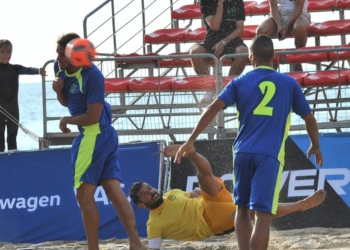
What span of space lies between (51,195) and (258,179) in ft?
13.3

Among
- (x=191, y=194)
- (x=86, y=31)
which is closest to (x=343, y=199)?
(x=191, y=194)

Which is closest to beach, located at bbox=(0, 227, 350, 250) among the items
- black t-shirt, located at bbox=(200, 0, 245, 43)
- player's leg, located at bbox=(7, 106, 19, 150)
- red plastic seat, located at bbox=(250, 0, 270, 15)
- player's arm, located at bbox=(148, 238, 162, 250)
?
player's arm, located at bbox=(148, 238, 162, 250)

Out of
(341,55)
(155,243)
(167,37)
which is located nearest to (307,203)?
(155,243)

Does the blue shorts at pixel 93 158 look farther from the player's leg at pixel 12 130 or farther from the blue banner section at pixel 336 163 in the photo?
the player's leg at pixel 12 130

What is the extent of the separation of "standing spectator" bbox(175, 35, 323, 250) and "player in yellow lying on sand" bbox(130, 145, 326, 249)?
5.96ft

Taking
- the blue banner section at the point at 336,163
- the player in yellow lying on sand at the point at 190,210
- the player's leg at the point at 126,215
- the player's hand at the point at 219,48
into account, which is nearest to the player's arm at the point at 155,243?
the player in yellow lying on sand at the point at 190,210

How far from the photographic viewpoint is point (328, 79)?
1121 centimetres

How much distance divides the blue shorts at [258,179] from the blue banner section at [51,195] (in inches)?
129

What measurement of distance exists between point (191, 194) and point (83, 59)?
2409 mm

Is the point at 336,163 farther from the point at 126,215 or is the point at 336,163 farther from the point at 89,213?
the point at 89,213

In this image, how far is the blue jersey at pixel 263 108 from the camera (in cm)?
663

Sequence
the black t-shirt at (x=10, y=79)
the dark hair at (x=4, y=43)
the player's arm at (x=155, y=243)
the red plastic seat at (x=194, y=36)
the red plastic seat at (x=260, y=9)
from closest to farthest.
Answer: the player's arm at (x=155, y=243) → the dark hair at (x=4, y=43) → the black t-shirt at (x=10, y=79) → the red plastic seat at (x=194, y=36) → the red plastic seat at (x=260, y=9)

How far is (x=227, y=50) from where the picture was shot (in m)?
11.8

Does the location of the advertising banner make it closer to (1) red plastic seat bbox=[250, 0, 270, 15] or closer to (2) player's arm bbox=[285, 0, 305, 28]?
(2) player's arm bbox=[285, 0, 305, 28]
